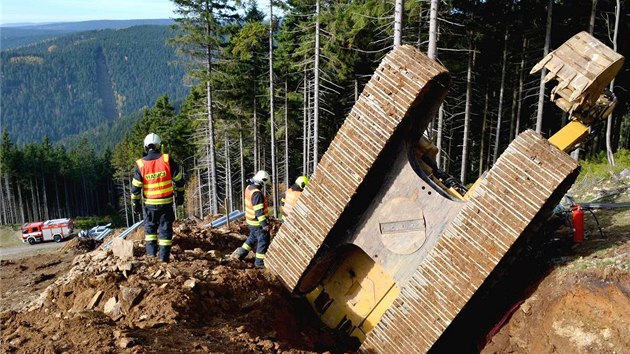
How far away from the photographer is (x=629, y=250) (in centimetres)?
626

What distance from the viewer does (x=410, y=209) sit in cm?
646

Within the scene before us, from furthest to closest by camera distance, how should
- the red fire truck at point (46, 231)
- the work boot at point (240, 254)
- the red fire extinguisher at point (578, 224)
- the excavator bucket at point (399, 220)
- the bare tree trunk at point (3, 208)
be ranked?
the bare tree trunk at point (3, 208), the red fire truck at point (46, 231), the work boot at point (240, 254), the red fire extinguisher at point (578, 224), the excavator bucket at point (399, 220)

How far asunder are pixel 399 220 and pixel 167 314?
295 centimetres

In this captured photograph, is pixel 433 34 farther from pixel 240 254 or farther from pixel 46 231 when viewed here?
pixel 46 231

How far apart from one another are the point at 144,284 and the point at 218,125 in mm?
26703

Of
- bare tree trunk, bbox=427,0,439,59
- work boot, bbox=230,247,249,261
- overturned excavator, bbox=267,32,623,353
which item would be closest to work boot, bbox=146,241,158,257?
work boot, bbox=230,247,249,261

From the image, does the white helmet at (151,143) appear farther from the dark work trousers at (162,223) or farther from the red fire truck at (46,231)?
the red fire truck at (46,231)

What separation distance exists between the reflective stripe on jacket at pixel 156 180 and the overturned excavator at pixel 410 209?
1.70 metres

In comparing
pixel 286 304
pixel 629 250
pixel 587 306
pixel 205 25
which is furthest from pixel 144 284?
pixel 205 25

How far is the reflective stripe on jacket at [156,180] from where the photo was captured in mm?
7168

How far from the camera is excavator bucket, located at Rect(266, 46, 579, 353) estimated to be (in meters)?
5.64

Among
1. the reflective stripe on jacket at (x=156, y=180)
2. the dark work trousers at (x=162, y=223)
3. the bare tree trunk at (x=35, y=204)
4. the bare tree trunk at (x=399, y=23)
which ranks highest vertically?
the bare tree trunk at (x=399, y=23)

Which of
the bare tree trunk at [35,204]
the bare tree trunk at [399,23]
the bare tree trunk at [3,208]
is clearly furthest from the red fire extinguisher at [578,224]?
the bare tree trunk at [35,204]

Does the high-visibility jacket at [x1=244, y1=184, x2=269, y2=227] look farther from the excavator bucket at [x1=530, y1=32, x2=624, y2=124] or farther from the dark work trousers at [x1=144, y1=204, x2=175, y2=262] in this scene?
the excavator bucket at [x1=530, y1=32, x2=624, y2=124]
